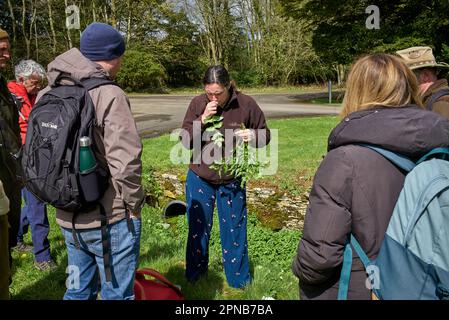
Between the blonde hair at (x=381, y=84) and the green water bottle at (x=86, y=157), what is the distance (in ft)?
4.51

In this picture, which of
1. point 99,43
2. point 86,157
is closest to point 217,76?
point 99,43

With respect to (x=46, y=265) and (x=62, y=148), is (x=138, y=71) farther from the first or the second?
(x=62, y=148)

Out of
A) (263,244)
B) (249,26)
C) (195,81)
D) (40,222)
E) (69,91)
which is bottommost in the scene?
(263,244)

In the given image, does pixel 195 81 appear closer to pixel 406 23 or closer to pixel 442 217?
pixel 406 23

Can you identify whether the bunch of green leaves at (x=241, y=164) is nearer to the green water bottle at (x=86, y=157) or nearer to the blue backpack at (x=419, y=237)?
the green water bottle at (x=86, y=157)

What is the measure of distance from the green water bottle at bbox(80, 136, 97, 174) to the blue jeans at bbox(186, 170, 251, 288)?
156 centimetres

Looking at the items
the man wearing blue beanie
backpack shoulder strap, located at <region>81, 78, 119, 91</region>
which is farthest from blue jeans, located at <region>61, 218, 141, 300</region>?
backpack shoulder strap, located at <region>81, 78, 119, 91</region>

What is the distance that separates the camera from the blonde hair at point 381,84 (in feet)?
6.73

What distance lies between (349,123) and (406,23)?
68.8ft

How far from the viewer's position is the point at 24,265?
4438mm

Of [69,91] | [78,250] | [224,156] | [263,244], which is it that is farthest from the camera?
[263,244]

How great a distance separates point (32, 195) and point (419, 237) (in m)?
3.58

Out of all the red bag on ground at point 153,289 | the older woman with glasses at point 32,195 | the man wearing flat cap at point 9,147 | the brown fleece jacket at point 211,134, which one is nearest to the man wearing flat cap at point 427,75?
the brown fleece jacket at point 211,134
